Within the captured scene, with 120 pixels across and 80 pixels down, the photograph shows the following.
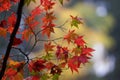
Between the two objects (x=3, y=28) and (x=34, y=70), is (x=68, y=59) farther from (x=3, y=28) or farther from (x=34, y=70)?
(x=3, y=28)

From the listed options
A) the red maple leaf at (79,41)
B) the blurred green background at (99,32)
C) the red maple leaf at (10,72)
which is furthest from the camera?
the blurred green background at (99,32)

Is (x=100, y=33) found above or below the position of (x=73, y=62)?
above

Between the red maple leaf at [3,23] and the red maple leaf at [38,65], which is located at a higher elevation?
the red maple leaf at [3,23]

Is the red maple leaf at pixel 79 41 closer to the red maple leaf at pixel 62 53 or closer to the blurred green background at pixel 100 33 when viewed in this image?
the red maple leaf at pixel 62 53

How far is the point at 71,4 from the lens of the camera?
472 cm

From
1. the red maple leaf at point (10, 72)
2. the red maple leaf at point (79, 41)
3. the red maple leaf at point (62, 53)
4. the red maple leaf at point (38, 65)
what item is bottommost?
the red maple leaf at point (10, 72)

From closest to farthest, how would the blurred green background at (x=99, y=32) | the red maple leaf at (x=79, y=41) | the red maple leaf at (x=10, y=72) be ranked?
the red maple leaf at (x=10, y=72) < the red maple leaf at (x=79, y=41) < the blurred green background at (x=99, y=32)

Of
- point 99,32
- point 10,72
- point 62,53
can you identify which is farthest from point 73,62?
point 99,32

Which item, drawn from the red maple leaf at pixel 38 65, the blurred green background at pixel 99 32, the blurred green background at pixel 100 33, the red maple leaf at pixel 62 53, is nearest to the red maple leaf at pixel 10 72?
the red maple leaf at pixel 38 65

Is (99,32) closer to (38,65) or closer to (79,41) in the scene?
(79,41)

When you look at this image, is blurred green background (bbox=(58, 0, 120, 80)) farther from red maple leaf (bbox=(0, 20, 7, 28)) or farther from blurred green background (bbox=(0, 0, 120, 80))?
red maple leaf (bbox=(0, 20, 7, 28))

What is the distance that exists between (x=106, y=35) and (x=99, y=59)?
1.44 feet

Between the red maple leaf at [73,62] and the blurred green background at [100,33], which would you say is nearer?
the red maple leaf at [73,62]

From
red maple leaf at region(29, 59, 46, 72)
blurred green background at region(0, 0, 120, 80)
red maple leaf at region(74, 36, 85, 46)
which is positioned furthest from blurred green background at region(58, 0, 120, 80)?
red maple leaf at region(29, 59, 46, 72)
